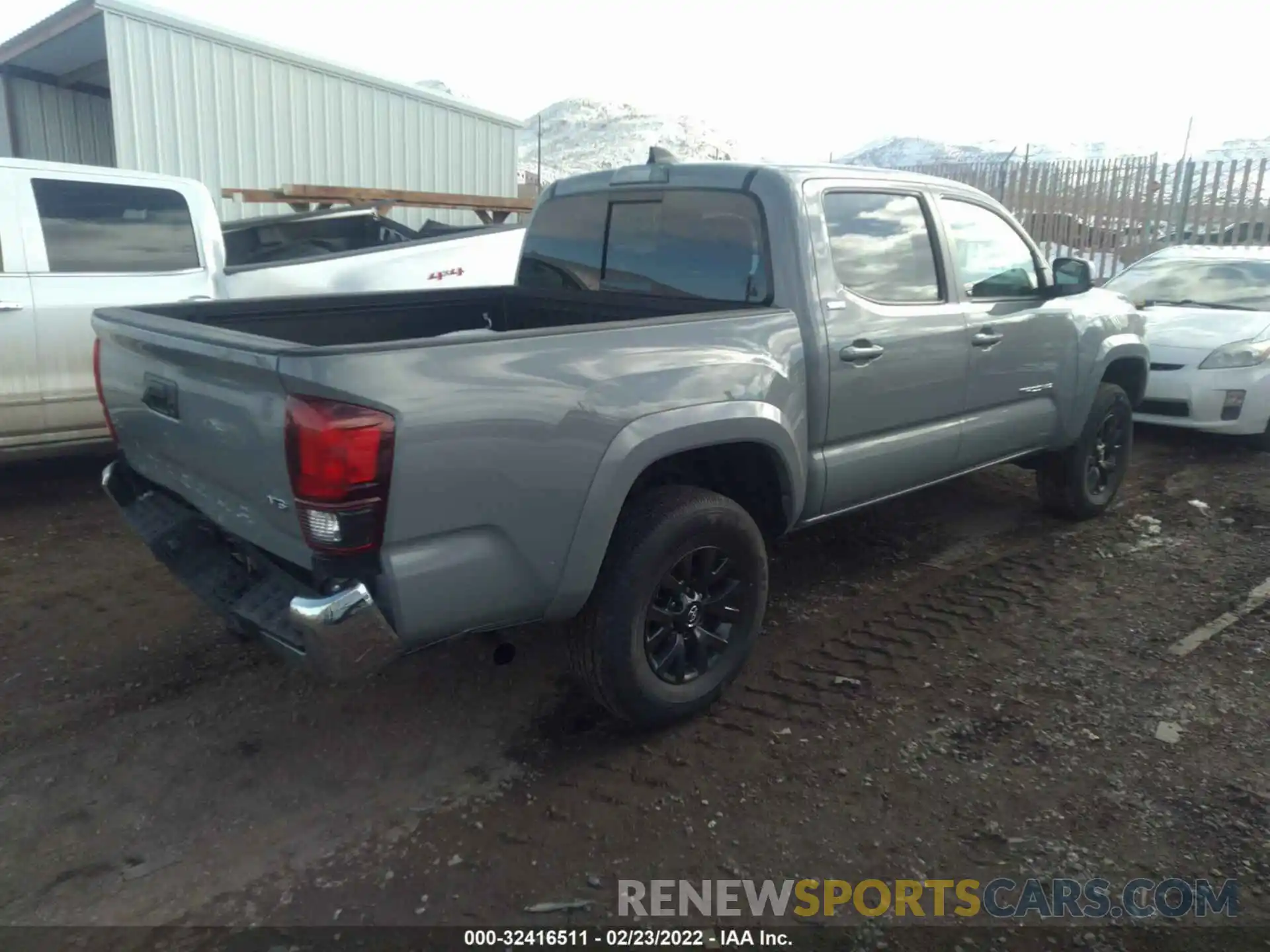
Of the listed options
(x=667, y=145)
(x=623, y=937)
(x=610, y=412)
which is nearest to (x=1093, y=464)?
(x=610, y=412)

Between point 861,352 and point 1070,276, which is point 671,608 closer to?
point 861,352

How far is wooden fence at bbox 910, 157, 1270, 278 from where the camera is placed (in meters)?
12.2

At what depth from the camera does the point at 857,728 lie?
338 centimetres

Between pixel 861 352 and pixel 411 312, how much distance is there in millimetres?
1981

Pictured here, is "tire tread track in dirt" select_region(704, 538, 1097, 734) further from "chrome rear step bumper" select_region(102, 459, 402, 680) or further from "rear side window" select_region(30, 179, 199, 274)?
"rear side window" select_region(30, 179, 199, 274)

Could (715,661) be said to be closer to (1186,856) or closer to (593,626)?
(593,626)

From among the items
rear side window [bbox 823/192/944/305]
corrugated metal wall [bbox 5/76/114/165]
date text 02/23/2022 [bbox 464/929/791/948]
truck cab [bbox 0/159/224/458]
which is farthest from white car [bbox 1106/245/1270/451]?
corrugated metal wall [bbox 5/76/114/165]

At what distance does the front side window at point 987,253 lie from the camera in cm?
443

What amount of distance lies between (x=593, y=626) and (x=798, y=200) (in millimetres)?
1772

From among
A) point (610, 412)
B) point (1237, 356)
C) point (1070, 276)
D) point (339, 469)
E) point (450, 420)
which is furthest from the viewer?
point (1237, 356)

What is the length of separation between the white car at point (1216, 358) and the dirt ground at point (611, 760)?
2.73 m

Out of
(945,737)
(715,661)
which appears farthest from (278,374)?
(945,737)

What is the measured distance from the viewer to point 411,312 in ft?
14.1

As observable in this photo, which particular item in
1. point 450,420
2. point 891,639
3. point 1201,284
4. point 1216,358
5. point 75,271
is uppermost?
point 1201,284
